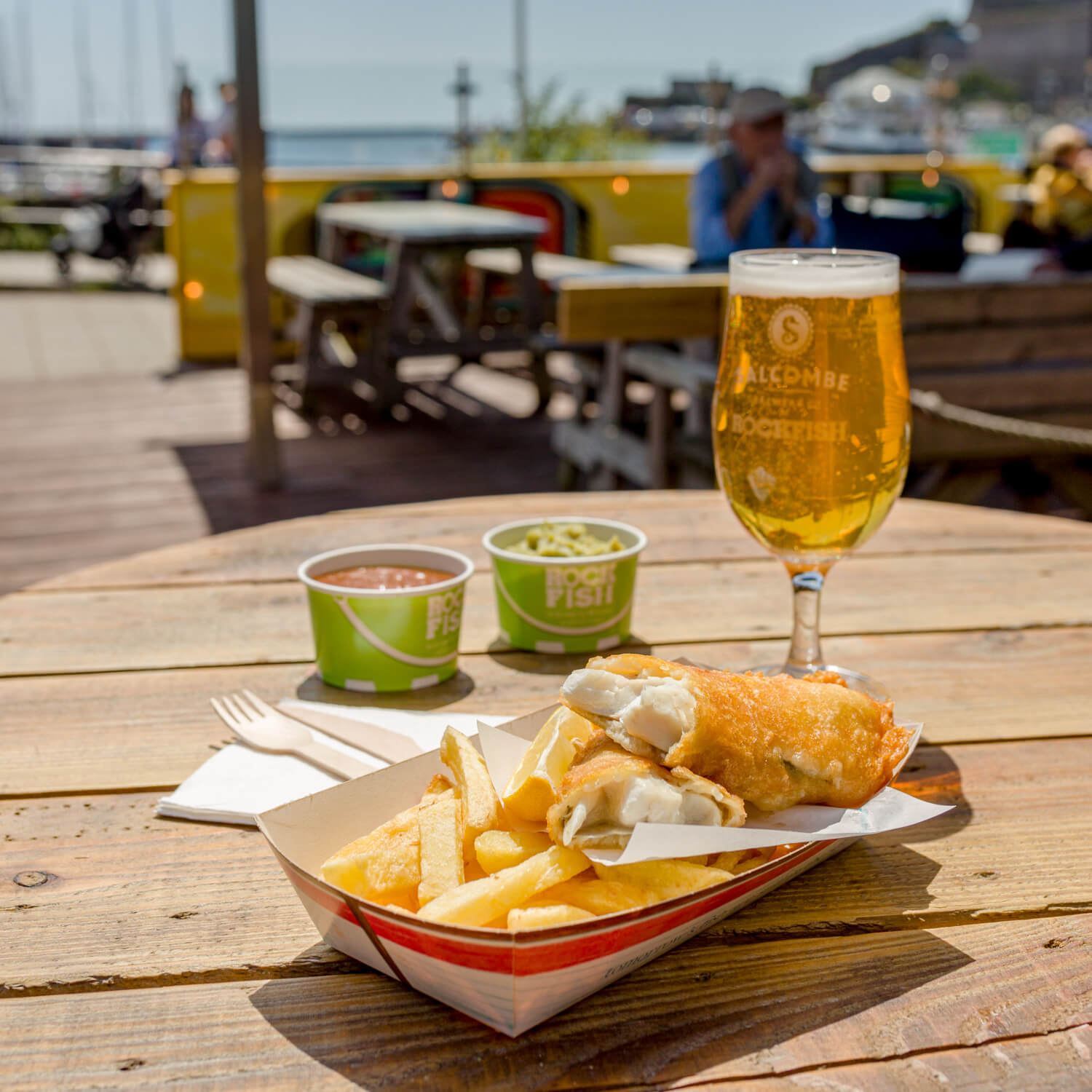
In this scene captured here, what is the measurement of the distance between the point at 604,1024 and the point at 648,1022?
0.02 meters

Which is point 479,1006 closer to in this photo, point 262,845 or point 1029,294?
point 262,845

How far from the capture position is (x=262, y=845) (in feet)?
2.83

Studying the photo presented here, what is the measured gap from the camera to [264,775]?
3.11 feet

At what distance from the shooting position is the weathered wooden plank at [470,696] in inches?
39.4

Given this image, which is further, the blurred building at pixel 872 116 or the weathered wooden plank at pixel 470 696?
the blurred building at pixel 872 116

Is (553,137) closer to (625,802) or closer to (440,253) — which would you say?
(440,253)

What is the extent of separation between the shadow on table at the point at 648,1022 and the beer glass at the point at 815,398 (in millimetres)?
352

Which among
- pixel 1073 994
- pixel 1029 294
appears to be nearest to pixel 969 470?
pixel 1029 294

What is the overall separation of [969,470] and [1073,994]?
10.3 feet

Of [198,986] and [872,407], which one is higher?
[872,407]

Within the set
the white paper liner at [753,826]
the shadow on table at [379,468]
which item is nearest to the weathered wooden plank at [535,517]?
the white paper liner at [753,826]

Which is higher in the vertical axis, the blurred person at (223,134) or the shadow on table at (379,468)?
the blurred person at (223,134)

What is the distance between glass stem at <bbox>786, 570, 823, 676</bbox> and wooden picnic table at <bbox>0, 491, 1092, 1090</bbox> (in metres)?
0.10

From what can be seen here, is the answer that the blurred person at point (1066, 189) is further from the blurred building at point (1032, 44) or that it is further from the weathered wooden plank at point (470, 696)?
the blurred building at point (1032, 44)
